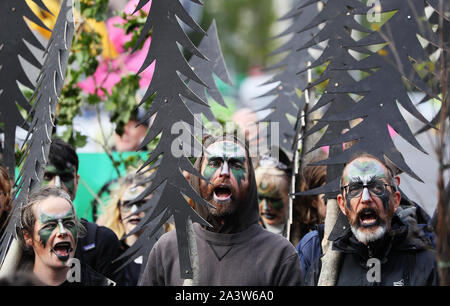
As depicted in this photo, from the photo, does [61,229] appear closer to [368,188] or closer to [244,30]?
[368,188]

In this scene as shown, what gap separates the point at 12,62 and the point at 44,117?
0.85 m

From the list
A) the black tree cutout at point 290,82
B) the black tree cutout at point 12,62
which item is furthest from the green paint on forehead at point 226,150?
the black tree cutout at point 290,82

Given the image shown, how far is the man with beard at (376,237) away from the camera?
3.97m

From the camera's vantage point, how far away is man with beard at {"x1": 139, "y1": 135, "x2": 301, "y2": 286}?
3795 mm

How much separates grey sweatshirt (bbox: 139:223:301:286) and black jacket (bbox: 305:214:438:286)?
357 mm

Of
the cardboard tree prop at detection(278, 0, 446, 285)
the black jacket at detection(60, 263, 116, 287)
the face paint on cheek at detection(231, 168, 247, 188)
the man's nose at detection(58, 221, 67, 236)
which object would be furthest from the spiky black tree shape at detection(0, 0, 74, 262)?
the cardboard tree prop at detection(278, 0, 446, 285)

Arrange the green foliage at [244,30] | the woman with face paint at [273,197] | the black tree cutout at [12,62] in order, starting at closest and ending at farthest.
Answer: the black tree cutout at [12,62], the woman with face paint at [273,197], the green foliage at [244,30]

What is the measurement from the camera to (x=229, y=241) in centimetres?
394

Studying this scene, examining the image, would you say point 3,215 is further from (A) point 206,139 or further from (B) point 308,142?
(B) point 308,142

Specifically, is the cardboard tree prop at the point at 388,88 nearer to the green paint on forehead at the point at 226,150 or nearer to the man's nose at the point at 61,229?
the green paint on forehead at the point at 226,150

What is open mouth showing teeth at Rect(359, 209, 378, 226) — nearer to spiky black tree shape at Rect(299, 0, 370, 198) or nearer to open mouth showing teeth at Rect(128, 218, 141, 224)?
spiky black tree shape at Rect(299, 0, 370, 198)

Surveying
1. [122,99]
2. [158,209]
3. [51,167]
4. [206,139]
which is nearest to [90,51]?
[122,99]

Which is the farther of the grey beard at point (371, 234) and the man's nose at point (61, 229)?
the man's nose at point (61, 229)

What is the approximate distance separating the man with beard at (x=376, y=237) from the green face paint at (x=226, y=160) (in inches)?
19.8
